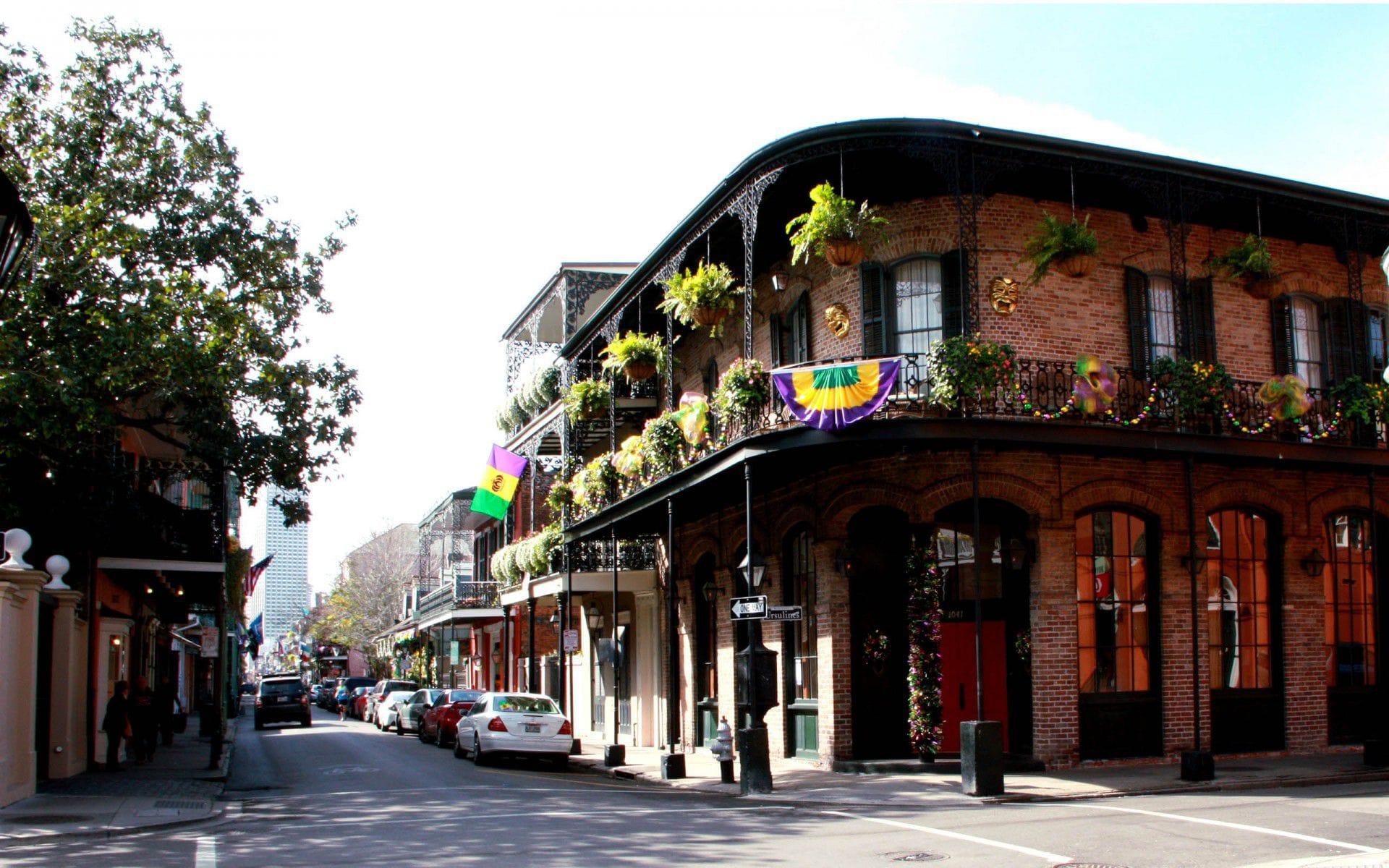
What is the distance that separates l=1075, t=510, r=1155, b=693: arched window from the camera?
18.2 metres

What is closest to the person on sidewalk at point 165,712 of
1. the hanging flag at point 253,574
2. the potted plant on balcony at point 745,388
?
the potted plant on balcony at point 745,388

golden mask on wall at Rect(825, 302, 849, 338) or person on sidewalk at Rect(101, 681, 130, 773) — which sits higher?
golden mask on wall at Rect(825, 302, 849, 338)

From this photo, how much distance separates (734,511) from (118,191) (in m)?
11.0

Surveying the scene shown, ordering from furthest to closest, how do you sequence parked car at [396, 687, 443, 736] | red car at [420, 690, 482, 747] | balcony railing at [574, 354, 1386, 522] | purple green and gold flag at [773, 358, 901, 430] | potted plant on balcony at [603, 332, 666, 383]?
parked car at [396, 687, 443, 736], red car at [420, 690, 482, 747], potted plant on balcony at [603, 332, 666, 383], balcony railing at [574, 354, 1386, 522], purple green and gold flag at [773, 358, 901, 430]

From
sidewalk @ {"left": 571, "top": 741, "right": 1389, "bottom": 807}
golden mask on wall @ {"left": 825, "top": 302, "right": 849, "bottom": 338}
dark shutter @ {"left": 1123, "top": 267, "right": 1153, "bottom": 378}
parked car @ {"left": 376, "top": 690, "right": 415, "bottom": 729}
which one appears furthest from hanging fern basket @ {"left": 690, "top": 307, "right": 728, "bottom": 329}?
parked car @ {"left": 376, "top": 690, "right": 415, "bottom": 729}

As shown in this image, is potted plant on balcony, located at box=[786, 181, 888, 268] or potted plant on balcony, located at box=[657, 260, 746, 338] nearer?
potted plant on balcony, located at box=[786, 181, 888, 268]

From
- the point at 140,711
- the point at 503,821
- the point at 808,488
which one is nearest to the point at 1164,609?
the point at 808,488

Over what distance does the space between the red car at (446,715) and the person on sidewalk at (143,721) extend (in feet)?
19.9

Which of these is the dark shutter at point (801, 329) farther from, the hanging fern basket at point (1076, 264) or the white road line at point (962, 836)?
the white road line at point (962, 836)

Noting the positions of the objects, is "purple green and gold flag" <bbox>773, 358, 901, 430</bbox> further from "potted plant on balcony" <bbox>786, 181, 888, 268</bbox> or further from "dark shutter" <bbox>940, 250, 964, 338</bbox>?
"dark shutter" <bbox>940, 250, 964, 338</bbox>

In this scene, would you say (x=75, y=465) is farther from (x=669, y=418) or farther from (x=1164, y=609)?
(x=1164, y=609)

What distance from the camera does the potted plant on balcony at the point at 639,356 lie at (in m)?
24.3

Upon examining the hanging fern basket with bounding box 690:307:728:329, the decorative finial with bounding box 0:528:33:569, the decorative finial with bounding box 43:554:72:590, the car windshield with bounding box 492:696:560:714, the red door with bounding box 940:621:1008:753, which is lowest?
the car windshield with bounding box 492:696:560:714

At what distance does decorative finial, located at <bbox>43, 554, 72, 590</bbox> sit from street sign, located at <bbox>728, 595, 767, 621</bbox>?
33.5 feet
